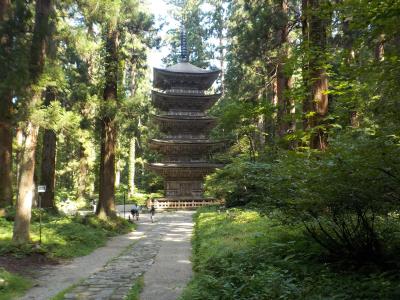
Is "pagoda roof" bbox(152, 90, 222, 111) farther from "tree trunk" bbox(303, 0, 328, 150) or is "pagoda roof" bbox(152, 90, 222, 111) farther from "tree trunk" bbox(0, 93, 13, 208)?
"tree trunk" bbox(303, 0, 328, 150)

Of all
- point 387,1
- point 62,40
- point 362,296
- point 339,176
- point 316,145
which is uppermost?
point 62,40

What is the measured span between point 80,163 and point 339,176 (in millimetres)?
31552

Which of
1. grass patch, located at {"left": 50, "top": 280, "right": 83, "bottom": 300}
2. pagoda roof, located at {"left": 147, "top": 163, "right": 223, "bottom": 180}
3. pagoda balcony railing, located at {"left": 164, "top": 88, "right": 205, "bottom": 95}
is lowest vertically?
grass patch, located at {"left": 50, "top": 280, "right": 83, "bottom": 300}

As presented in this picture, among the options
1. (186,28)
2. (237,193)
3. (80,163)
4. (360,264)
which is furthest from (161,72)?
(360,264)

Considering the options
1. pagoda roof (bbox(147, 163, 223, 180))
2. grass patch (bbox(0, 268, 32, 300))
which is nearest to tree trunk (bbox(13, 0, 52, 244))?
grass patch (bbox(0, 268, 32, 300))

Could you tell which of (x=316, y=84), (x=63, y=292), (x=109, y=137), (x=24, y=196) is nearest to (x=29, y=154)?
(x=24, y=196)

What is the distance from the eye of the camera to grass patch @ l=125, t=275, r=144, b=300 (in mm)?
6564

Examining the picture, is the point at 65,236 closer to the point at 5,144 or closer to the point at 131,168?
the point at 5,144

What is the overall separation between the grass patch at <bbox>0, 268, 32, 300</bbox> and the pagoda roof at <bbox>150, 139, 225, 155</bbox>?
24.9 meters

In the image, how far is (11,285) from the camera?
730 cm

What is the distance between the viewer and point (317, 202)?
4.92m

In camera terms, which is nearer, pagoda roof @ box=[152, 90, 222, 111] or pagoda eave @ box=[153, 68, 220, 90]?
pagoda roof @ box=[152, 90, 222, 111]

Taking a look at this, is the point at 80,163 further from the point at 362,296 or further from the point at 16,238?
the point at 362,296

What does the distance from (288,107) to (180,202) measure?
23050 mm
